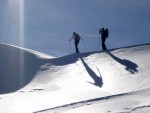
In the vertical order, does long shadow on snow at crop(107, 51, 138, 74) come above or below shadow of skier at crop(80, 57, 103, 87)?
above

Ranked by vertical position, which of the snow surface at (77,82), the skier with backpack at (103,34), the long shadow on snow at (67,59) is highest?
the skier with backpack at (103,34)

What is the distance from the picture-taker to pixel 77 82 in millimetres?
16578

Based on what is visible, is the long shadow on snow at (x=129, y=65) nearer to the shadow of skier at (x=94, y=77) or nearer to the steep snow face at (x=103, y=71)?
the steep snow face at (x=103, y=71)

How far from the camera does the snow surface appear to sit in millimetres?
11391

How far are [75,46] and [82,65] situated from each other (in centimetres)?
604

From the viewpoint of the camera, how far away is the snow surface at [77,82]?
37.4ft

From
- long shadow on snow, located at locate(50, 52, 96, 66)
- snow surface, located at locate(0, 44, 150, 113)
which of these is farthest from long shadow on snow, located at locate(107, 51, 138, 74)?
long shadow on snow, located at locate(50, 52, 96, 66)

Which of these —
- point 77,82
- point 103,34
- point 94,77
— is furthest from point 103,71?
point 103,34

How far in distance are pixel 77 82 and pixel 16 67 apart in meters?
6.74

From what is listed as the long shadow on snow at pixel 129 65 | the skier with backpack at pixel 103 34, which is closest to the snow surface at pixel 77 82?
the long shadow on snow at pixel 129 65

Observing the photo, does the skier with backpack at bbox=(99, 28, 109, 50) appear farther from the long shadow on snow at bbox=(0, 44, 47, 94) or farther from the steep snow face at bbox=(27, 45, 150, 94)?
the long shadow on snow at bbox=(0, 44, 47, 94)

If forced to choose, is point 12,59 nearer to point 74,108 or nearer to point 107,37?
point 107,37

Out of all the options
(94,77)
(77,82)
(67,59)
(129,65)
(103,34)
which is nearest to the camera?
(77,82)

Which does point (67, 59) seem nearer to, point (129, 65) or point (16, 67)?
point (16, 67)
